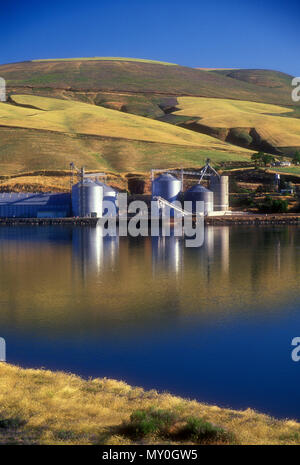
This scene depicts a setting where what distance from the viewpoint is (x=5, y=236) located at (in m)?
59.0

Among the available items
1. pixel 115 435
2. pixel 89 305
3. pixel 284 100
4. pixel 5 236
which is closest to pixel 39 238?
pixel 5 236

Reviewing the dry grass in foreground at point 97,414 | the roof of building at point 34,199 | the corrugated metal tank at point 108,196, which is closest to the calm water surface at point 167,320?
the dry grass in foreground at point 97,414

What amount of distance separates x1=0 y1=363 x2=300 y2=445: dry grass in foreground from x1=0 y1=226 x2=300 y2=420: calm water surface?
1495mm

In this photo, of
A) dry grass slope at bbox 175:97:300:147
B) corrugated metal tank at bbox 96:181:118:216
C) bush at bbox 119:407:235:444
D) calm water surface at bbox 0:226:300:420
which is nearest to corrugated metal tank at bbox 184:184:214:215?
corrugated metal tank at bbox 96:181:118:216

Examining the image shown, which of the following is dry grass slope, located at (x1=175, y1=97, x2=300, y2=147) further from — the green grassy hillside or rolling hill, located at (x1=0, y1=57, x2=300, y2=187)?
the green grassy hillside

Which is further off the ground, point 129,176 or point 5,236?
point 129,176

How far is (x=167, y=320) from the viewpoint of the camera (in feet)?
69.3

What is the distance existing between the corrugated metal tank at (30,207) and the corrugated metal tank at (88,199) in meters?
3.82

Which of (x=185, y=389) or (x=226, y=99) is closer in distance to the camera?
(x=185, y=389)

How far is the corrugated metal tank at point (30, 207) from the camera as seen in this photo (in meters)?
77.5

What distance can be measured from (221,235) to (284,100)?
13451cm

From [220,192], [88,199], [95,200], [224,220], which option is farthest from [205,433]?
[220,192]
